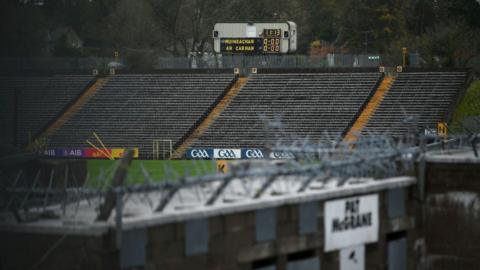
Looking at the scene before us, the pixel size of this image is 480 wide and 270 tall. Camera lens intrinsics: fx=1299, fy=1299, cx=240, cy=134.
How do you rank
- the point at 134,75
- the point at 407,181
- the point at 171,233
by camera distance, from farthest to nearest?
the point at 134,75
the point at 407,181
the point at 171,233

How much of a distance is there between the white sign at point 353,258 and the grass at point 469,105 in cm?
3912

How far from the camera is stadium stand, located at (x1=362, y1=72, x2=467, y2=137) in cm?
6856

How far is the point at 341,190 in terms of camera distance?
29016mm

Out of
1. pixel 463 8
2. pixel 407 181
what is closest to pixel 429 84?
pixel 463 8

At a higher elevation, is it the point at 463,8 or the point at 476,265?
the point at 463,8

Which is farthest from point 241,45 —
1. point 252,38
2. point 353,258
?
point 353,258

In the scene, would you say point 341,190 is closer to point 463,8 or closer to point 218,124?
point 218,124

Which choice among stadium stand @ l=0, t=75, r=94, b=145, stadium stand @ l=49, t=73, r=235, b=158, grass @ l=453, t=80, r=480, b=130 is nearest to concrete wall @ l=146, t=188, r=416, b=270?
grass @ l=453, t=80, r=480, b=130

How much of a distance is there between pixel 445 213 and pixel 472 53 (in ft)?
183

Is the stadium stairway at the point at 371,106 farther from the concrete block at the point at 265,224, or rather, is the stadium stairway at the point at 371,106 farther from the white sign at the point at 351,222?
the concrete block at the point at 265,224

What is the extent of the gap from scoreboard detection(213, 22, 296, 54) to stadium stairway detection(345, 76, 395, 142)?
845cm

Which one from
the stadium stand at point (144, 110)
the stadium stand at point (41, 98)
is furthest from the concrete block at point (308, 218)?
the stadium stand at point (41, 98)

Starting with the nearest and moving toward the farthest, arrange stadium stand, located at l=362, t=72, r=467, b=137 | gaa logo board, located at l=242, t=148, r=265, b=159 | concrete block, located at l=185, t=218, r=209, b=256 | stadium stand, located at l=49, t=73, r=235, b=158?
concrete block, located at l=185, t=218, r=209, b=256 → gaa logo board, located at l=242, t=148, r=265, b=159 → stadium stand, located at l=362, t=72, r=467, b=137 → stadium stand, located at l=49, t=73, r=235, b=158

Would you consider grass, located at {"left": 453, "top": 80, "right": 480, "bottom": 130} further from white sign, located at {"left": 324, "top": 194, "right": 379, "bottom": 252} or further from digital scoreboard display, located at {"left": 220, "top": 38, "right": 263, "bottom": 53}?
white sign, located at {"left": 324, "top": 194, "right": 379, "bottom": 252}
